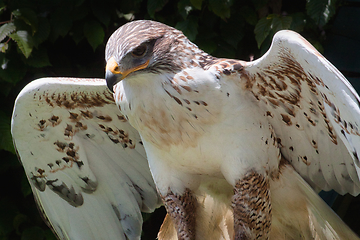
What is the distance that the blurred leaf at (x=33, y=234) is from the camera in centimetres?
295

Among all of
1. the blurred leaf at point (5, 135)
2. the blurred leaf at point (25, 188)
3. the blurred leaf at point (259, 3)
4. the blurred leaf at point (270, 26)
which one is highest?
the blurred leaf at point (259, 3)

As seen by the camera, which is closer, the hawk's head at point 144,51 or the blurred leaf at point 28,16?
the hawk's head at point 144,51

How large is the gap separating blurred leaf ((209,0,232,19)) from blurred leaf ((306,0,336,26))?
0.44 m

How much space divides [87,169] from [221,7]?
1.17 metres

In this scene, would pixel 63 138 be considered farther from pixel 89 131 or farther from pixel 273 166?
pixel 273 166

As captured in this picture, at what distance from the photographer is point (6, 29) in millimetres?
2535

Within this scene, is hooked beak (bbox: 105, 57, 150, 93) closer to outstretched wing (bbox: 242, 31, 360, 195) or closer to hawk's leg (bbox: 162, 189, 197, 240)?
outstretched wing (bbox: 242, 31, 360, 195)

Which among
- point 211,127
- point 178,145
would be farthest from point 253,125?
point 178,145

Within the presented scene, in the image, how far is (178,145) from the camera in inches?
71.0

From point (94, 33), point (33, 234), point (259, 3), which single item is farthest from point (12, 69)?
point (259, 3)

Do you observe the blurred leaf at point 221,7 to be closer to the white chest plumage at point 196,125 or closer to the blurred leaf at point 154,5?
the blurred leaf at point 154,5

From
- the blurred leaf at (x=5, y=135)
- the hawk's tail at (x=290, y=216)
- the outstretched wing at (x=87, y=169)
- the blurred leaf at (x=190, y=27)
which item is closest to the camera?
the hawk's tail at (x=290, y=216)

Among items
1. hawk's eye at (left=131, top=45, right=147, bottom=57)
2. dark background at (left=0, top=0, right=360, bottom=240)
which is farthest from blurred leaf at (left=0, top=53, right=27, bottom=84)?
hawk's eye at (left=131, top=45, right=147, bottom=57)

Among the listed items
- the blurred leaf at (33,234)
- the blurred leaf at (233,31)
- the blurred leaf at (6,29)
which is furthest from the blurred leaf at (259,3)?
the blurred leaf at (33,234)
